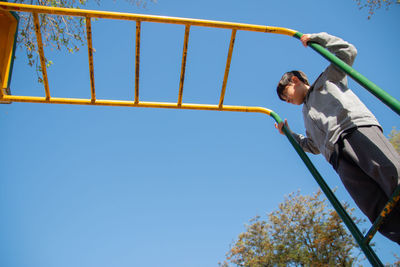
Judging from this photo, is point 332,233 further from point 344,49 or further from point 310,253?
point 344,49

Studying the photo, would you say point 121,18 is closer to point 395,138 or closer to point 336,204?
point 336,204

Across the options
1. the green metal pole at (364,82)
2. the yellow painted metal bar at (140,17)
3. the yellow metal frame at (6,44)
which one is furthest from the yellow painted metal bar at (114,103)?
the green metal pole at (364,82)

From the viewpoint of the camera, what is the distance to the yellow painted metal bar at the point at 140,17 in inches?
72.4

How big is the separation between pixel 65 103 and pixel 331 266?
1746cm

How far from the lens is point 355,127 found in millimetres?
1473

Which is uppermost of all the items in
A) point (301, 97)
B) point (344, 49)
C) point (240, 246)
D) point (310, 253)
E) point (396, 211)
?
point (344, 49)

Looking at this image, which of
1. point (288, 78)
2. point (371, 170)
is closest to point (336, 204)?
point (371, 170)

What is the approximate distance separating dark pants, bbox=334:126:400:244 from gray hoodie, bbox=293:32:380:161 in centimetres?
6

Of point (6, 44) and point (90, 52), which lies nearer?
point (90, 52)

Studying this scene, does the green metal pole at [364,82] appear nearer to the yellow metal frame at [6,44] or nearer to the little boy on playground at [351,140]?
the little boy on playground at [351,140]

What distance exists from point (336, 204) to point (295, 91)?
0.74 metres

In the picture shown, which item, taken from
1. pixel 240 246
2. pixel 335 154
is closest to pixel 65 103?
pixel 335 154

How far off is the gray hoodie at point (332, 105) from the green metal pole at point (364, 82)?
0.27 feet

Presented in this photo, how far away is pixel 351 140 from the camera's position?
1477mm
